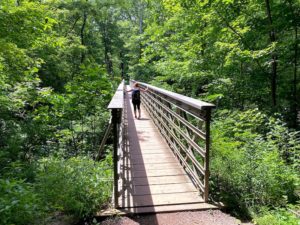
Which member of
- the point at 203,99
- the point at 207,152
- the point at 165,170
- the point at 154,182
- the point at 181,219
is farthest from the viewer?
the point at 203,99

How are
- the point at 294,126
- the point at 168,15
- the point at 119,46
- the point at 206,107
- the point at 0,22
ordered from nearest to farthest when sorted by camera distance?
the point at 206,107
the point at 0,22
the point at 294,126
the point at 168,15
the point at 119,46

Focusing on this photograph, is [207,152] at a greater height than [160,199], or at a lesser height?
greater

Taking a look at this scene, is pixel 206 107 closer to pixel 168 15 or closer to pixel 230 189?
pixel 230 189

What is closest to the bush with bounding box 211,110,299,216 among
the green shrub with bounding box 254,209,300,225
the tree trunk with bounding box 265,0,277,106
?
the green shrub with bounding box 254,209,300,225

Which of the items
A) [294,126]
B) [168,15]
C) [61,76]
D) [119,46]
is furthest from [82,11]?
[294,126]

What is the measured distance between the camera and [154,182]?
381 centimetres

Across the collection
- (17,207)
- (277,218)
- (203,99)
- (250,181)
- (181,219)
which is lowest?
(181,219)

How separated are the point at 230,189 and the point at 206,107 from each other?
133 cm

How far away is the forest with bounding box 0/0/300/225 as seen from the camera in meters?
3.04

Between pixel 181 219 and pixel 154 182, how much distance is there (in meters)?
1.03

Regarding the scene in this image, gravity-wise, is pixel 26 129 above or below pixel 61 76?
below

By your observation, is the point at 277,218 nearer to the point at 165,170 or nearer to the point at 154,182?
the point at 154,182

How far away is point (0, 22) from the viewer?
5441 mm

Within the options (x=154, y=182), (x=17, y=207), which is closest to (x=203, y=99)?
(x=154, y=182)
